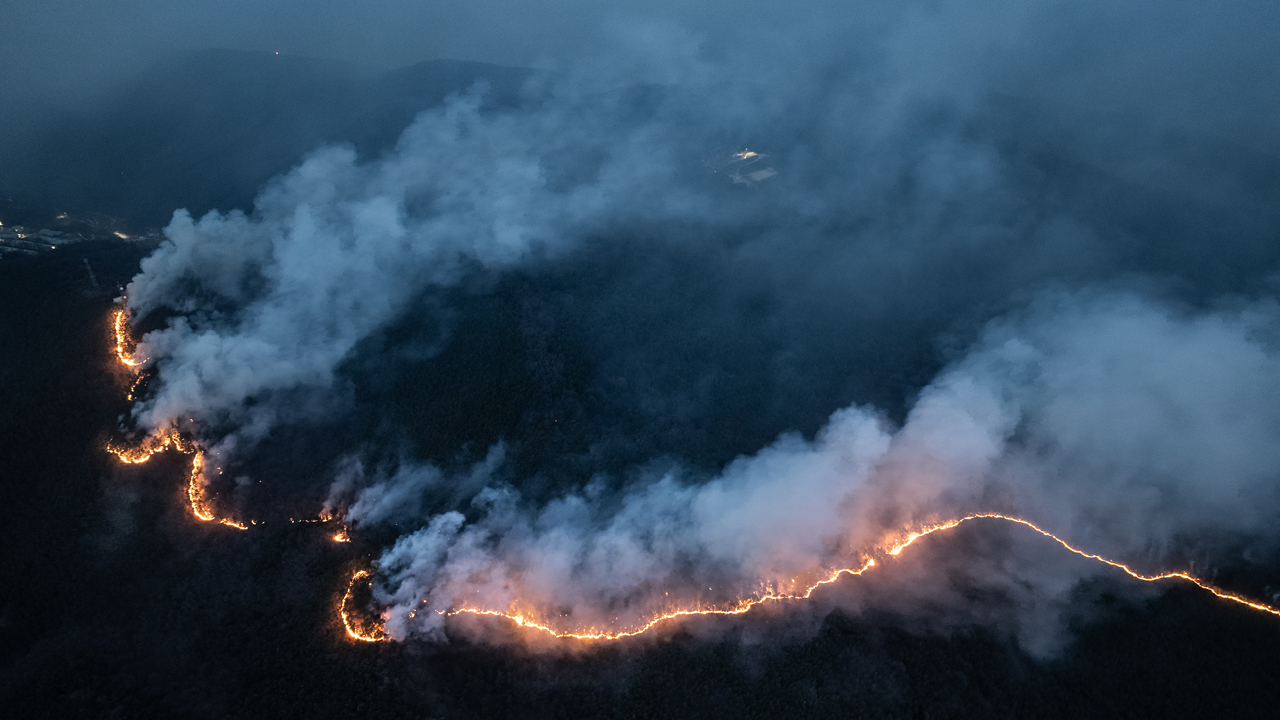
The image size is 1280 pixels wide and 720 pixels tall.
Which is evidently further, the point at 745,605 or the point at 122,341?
the point at 122,341

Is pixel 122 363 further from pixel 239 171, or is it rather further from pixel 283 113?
pixel 283 113

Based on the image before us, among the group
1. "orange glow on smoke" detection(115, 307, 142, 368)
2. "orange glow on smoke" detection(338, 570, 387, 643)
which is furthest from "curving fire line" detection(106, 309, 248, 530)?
"orange glow on smoke" detection(338, 570, 387, 643)

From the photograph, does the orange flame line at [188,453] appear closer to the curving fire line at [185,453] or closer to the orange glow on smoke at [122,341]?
the curving fire line at [185,453]

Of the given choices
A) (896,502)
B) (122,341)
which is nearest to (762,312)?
(896,502)

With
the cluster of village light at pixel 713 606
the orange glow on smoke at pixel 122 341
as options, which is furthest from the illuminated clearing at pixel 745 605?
the orange glow on smoke at pixel 122 341

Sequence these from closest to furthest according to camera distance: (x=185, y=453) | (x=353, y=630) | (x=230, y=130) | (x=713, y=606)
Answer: (x=713, y=606) → (x=353, y=630) → (x=185, y=453) → (x=230, y=130)

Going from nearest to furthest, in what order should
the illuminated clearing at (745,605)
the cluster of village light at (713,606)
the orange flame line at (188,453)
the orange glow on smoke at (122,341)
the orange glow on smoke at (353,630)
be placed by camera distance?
the illuminated clearing at (745,605)
the cluster of village light at (713,606)
the orange glow on smoke at (353,630)
the orange flame line at (188,453)
the orange glow on smoke at (122,341)

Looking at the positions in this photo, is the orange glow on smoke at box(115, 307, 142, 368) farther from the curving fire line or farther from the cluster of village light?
the cluster of village light

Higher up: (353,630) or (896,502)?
(896,502)

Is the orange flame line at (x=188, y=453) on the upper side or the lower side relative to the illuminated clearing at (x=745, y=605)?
lower

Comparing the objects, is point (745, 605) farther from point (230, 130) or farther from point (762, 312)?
point (230, 130)
